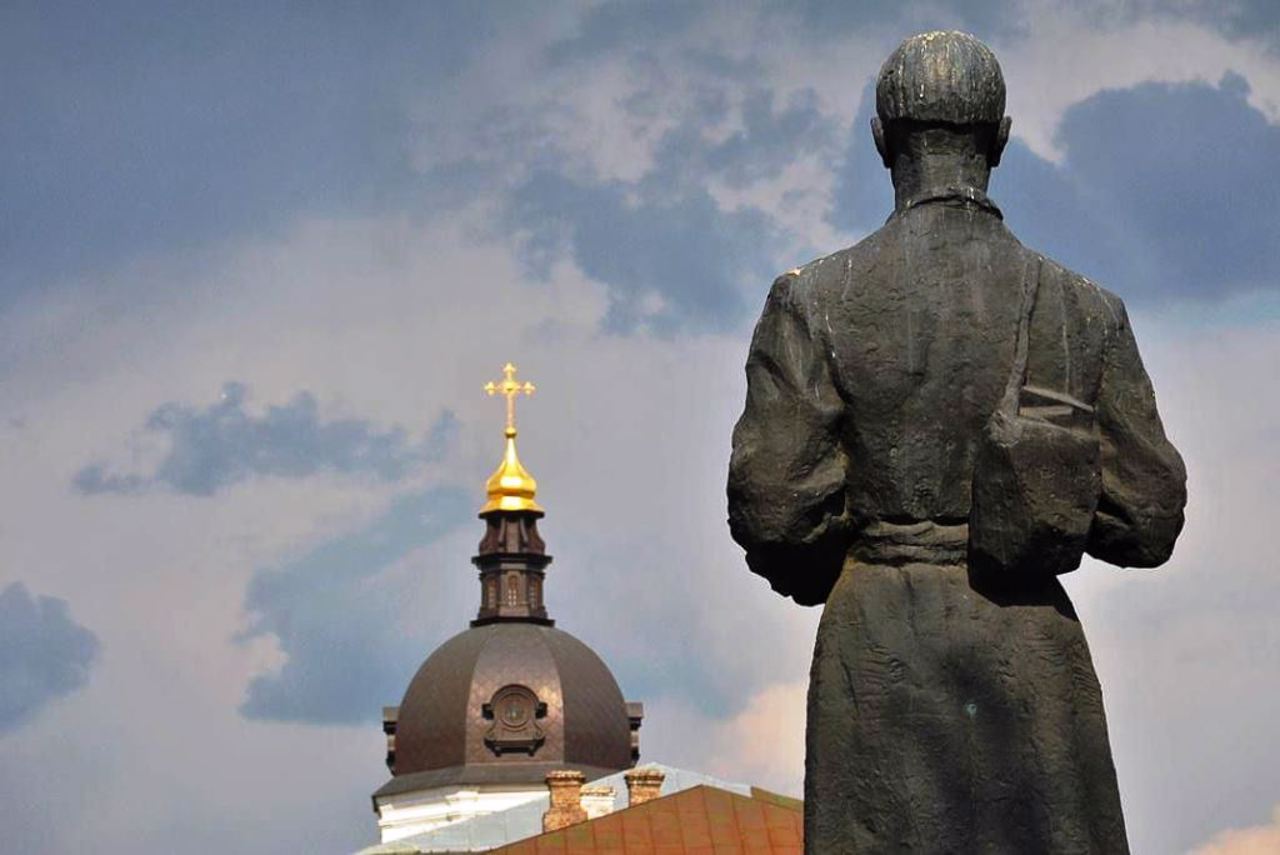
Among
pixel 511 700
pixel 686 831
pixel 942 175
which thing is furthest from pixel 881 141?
pixel 511 700

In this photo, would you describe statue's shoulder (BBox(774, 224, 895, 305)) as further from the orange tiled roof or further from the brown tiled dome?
the brown tiled dome

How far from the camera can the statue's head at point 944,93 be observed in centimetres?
1058

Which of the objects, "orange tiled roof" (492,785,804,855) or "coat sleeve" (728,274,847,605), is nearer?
"coat sleeve" (728,274,847,605)

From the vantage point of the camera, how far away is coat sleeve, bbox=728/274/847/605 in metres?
10.4

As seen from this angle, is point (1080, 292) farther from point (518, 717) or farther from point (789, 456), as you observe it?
point (518, 717)

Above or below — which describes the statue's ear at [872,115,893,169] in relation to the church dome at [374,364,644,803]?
below

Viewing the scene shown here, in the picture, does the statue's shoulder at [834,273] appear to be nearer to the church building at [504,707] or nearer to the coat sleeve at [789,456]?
the coat sleeve at [789,456]

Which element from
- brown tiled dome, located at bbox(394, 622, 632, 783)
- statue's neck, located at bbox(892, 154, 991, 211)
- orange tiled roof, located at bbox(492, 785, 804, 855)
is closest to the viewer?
statue's neck, located at bbox(892, 154, 991, 211)

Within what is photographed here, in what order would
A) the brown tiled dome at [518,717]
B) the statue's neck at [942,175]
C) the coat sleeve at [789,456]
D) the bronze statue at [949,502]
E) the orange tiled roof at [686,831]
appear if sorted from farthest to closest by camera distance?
the brown tiled dome at [518,717] < the orange tiled roof at [686,831] < the statue's neck at [942,175] < the coat sleeve at [789,456] < the bronze statue at [949,502]

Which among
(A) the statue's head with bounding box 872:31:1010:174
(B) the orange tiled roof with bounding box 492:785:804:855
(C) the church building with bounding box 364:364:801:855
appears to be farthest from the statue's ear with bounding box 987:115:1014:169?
(C) the church building with bounding box 364:364:801:855

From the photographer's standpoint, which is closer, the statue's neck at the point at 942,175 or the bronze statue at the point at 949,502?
the bronze statue at the point at 949,502

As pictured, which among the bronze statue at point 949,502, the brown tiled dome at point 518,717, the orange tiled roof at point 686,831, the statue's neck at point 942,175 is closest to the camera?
the bronze statue at point 949,502

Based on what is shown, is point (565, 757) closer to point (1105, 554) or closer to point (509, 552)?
point (509, 552)

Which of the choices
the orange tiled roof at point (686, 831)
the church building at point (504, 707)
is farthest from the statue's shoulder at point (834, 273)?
the church building at point (504, 707)
